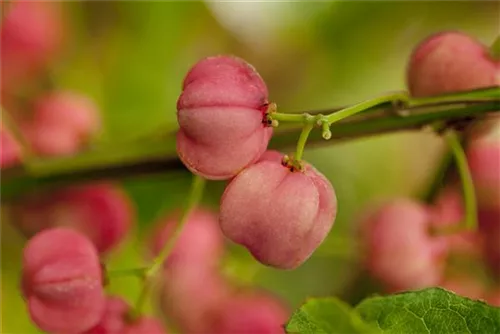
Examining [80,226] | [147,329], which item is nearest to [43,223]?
[80,226]

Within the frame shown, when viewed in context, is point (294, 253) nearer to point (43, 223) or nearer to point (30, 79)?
point (43, 223)

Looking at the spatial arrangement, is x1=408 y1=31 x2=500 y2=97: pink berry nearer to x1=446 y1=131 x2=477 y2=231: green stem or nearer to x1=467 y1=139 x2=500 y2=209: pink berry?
x1=446 y1=131 x2=477 y2=231: green stem

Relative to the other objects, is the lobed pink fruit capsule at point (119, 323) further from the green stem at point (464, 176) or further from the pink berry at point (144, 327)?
the green stem at point (464, 176)

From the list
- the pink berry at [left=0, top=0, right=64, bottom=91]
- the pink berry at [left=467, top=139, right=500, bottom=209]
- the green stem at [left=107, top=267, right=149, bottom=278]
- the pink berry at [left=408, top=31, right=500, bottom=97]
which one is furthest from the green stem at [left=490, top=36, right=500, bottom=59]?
the pink berry at [left=0, top=0, right=64, bottom=91]

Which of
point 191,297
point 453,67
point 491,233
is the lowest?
point 191,297

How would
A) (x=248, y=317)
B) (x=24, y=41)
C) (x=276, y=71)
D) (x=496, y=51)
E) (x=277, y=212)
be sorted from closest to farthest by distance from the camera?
1. (x=277, y=212)
2. (x=496, y=51)
3. (x=248, y=317)
4. (x=24, y=41)
5. (x=276, y=71)

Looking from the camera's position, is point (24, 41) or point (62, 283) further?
point (24, 41)

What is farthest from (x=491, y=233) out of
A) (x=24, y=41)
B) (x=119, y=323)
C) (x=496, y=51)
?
(x=24, y=41)

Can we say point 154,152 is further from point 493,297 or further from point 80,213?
point 493,297
